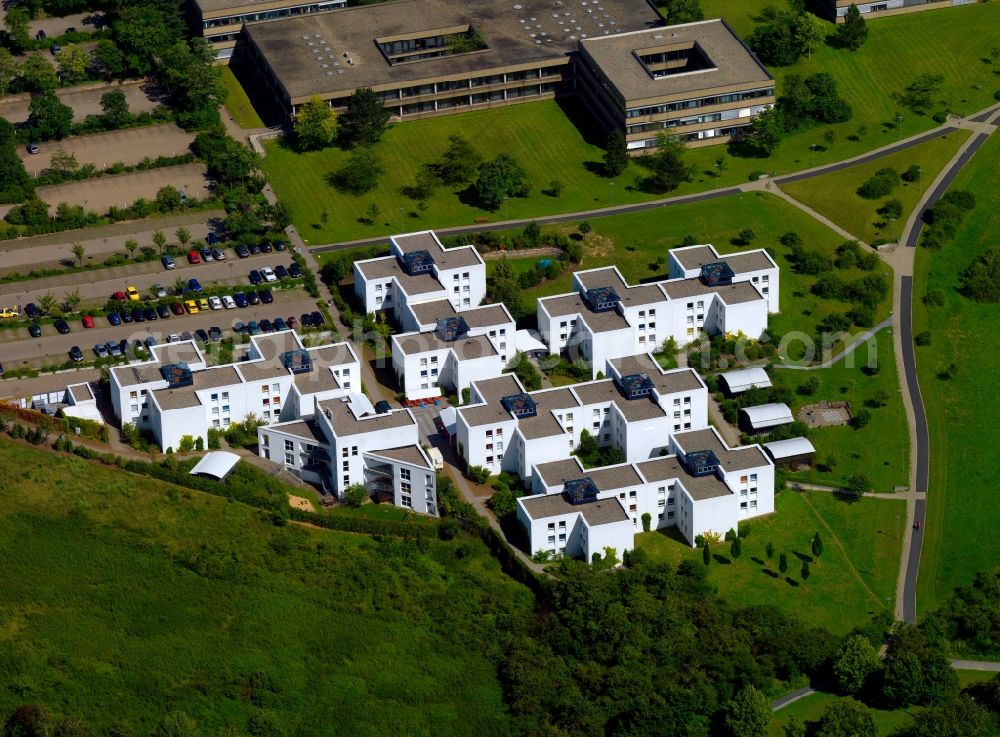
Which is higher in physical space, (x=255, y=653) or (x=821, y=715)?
(x=255, y=653)

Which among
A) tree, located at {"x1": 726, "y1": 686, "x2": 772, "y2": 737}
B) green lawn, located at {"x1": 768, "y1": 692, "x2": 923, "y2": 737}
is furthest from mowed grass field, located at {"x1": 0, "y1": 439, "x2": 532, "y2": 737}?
green lawn, located at {"x1": 768, "y1": 692, "x2": 923, "y2": 737}

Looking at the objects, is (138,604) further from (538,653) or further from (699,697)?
(699,697)

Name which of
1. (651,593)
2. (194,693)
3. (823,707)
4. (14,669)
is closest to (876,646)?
(823,707)

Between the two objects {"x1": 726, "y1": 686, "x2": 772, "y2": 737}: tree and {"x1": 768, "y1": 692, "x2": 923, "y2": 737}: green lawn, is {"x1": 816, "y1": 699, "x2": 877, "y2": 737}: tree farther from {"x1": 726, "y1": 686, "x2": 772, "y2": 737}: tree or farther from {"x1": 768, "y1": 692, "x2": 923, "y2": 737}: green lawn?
{"x1": 726, "y1": 686, "x2": 772, "y2": 737}: tree

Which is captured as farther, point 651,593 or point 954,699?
point 651,593

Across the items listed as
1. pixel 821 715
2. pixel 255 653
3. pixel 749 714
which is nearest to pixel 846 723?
pixel 821 715

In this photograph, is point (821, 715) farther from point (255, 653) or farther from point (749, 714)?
point (255, 653)
